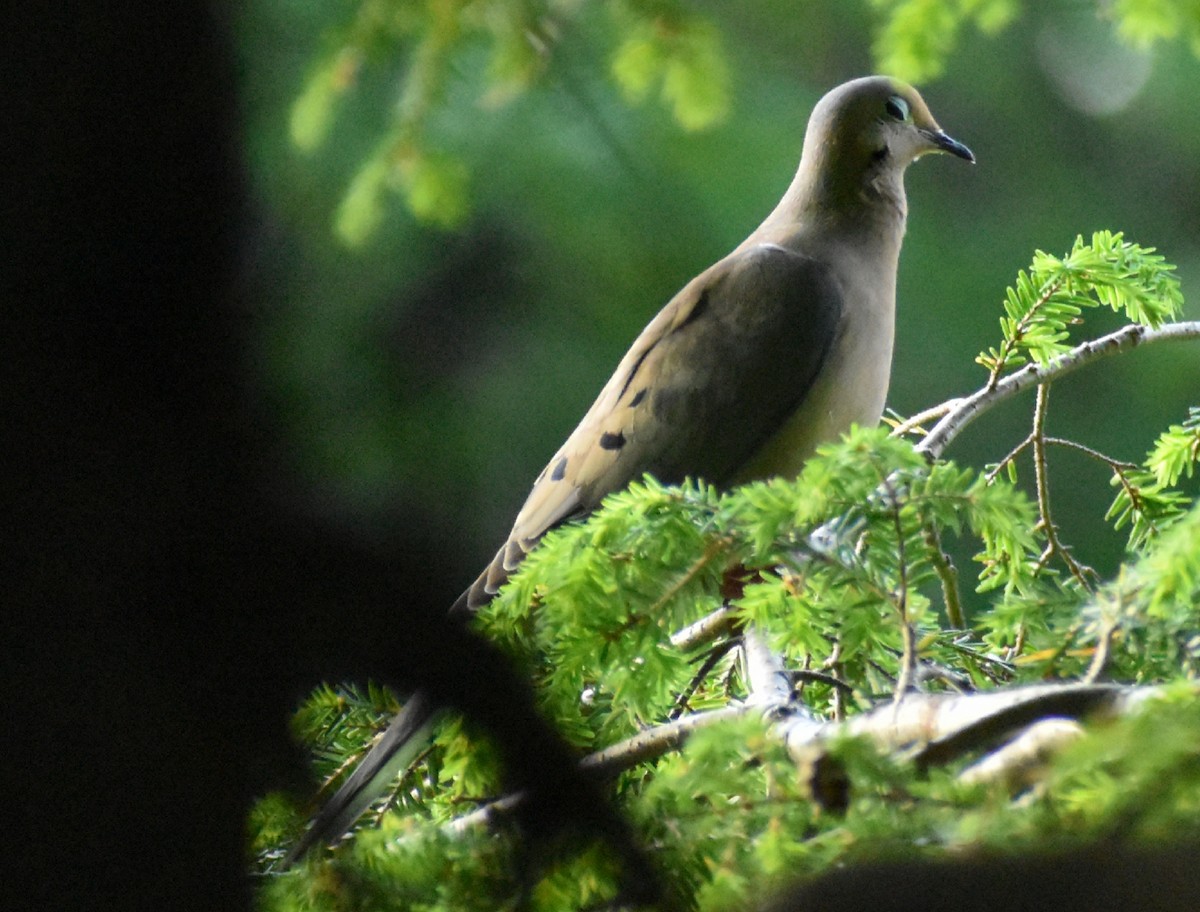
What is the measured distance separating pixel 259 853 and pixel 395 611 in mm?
642

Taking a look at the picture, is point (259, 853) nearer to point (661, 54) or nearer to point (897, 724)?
point (897, 724)

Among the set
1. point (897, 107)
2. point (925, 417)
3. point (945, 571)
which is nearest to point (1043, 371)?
point (925, 417)

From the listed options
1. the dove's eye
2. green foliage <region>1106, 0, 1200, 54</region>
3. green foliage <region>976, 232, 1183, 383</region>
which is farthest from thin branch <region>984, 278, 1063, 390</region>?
the dove's eye

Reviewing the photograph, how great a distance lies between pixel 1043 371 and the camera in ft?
5.12

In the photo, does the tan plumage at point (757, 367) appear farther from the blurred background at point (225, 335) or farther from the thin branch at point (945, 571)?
the thin branch at point (945, 571)

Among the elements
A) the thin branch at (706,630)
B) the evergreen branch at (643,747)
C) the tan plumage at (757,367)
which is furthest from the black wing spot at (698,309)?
the evergreen branch at (643,747)

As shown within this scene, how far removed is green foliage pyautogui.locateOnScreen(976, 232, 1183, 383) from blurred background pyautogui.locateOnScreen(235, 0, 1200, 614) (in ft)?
7.46

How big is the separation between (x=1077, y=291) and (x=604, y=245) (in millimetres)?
2889

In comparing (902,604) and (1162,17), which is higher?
(1162,17)

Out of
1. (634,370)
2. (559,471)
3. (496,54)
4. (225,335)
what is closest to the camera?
(225,335)

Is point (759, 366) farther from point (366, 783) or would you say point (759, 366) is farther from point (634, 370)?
point (366, 783)

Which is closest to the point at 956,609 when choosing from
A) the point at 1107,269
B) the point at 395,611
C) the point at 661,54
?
the point at 1107,269

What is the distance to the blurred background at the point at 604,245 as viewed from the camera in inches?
159

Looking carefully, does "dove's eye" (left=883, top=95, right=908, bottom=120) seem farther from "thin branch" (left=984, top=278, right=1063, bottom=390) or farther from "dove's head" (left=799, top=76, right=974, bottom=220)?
"thin branch" (left=984, top=278, right=1063, bottom=390)
